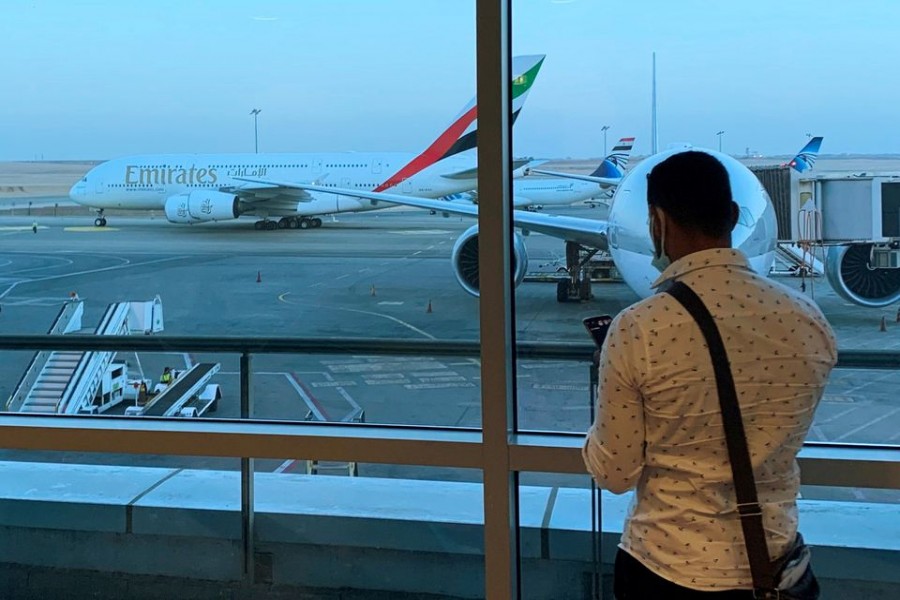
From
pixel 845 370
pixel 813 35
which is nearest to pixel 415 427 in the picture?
pixel 845 370

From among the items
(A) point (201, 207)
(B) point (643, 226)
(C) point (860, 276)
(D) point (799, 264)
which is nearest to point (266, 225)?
(A) point (201, 207)

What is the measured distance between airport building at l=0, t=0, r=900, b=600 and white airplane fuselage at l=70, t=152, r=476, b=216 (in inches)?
8.8

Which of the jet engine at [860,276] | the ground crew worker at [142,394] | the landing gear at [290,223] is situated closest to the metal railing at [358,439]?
the ground crew worker at [142,394]

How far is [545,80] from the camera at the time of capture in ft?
7.07

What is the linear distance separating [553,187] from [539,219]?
139 millimetres

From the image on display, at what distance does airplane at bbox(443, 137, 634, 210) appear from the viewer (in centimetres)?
192

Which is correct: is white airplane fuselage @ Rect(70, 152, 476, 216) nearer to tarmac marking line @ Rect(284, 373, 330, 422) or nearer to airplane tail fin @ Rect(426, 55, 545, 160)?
airplane tail fin @ Rect(426, 55, 545, 160)

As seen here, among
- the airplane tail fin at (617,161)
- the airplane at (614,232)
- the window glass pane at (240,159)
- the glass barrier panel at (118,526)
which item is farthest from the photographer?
the airplane tail fin at (617,161)

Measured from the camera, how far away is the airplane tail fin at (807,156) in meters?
2.21

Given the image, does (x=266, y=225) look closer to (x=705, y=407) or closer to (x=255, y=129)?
(x=255, y=129)

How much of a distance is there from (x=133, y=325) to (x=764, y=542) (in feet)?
6.39

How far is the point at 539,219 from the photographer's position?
2.88 m

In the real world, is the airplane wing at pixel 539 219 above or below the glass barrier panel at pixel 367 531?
above

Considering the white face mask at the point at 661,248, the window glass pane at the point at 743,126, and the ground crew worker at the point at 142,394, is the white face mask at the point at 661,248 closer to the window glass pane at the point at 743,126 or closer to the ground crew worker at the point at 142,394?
the window glass pane at the point at 743,126
